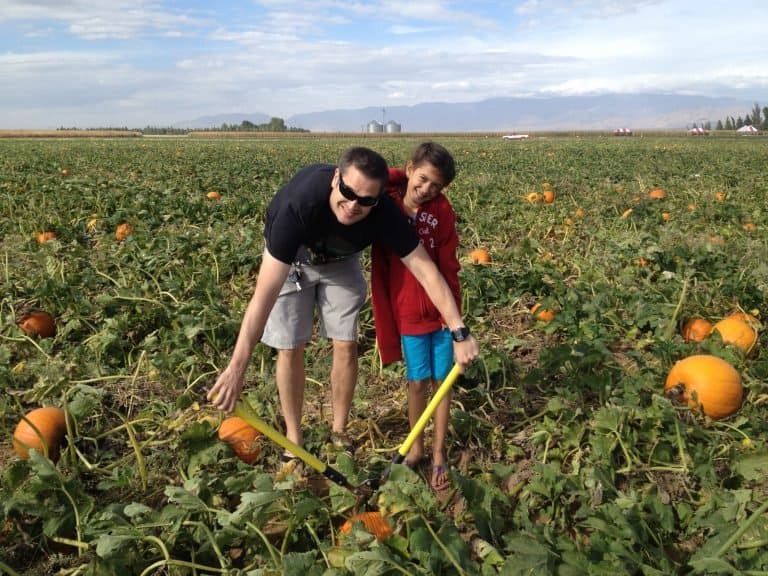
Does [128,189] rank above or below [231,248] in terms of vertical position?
above

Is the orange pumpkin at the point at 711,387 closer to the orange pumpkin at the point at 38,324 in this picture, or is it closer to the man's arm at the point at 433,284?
the man's arm at the point at 433,284

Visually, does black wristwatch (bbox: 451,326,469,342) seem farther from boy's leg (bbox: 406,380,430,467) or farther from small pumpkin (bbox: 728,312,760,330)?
small pumpkin (bbox: 728,312,760,330)

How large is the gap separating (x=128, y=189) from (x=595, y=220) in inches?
255

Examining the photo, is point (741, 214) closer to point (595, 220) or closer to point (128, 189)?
point (595, 220)

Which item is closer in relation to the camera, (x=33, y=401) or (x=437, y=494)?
(x=437, y=494)

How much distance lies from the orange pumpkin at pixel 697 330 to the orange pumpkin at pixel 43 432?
12.0ft

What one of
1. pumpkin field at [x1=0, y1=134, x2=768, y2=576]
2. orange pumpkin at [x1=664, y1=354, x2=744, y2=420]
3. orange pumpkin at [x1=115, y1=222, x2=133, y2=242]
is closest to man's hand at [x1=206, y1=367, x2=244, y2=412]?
pumpkin field at [x1=0, y1=134, x2=768, y2=576]

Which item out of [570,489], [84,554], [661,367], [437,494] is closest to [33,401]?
[84,554]

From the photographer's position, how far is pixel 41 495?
2502mm

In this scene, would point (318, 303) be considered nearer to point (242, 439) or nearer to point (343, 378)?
point (343, 378)

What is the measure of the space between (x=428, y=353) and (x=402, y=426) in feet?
2.32

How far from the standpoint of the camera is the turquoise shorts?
9.66 ft

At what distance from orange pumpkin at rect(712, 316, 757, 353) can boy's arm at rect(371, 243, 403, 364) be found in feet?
6.56

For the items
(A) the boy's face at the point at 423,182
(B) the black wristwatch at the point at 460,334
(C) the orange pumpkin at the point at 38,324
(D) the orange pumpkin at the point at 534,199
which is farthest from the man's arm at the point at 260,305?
(D) the orange pumpkin at the point at 534,199
